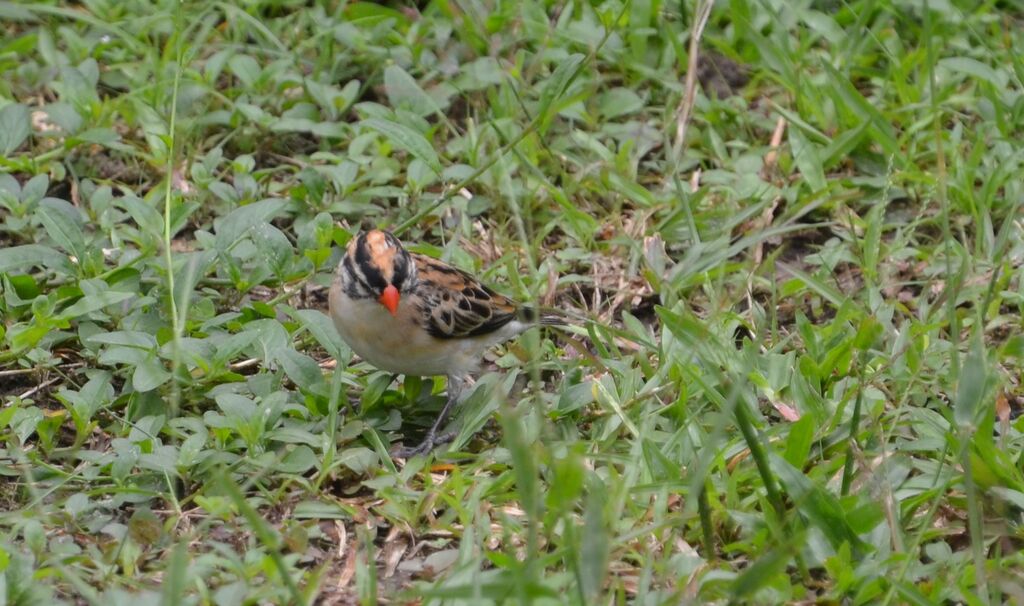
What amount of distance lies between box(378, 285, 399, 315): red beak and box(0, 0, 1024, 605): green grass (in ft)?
1.21

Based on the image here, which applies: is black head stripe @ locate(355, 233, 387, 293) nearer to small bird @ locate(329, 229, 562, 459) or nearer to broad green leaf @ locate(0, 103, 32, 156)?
small bird @ locate(329, 229, 562, 459)

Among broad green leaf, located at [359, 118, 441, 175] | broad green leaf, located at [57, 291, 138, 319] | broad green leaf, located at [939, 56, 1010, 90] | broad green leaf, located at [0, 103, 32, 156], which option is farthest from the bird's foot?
broad green leaf, located at [939, 56, 1010, 90]

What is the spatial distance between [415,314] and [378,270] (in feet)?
0.93

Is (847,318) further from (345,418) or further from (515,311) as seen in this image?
(345,418)

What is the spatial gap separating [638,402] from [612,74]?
→ 10.4ft

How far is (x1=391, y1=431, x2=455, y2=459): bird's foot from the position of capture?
615cm

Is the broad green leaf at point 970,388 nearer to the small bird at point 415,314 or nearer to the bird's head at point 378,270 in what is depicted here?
the small bird at point 415,314

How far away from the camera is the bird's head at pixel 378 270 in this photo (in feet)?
20.1

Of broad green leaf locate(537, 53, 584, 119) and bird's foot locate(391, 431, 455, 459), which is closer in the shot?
bird's foot locate(391, 431, 455, 459)

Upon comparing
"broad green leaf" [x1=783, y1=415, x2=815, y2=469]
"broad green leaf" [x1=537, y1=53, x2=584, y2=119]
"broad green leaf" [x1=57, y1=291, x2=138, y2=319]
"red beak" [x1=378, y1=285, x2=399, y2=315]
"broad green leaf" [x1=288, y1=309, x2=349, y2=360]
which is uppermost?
"broad green leaf" [x1=537, y1=53, x2=584, y2=119]

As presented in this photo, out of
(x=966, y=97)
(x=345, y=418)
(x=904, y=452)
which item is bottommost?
(x=345, y=418)

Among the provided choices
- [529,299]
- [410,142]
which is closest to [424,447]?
[529,299]

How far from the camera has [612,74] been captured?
8.77m

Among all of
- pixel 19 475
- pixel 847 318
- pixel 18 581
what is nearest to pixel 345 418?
pixel 19 475
